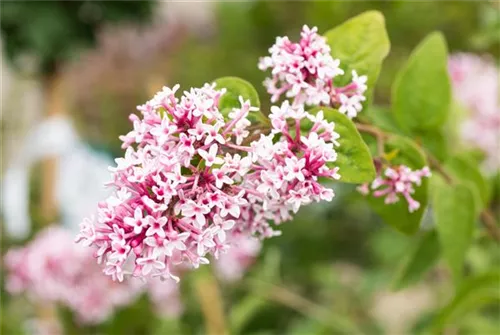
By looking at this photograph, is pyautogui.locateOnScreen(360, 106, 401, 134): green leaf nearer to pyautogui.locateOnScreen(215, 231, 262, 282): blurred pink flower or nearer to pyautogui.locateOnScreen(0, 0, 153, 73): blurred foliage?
pyautogui.locateOnScreen(215, 231, 262, 282): blurred pink flower

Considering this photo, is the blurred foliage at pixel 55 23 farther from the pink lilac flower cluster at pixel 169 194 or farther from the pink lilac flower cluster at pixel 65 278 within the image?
the pink lilac flower cluster at pixel 169 194

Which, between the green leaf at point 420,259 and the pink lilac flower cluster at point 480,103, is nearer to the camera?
the green leaf at point 420,259

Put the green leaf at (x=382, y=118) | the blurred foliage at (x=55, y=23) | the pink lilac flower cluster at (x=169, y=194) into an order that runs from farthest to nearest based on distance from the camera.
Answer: the blurred foliage at (x=55, y=23) < the green leaf at (x=382, y=118) < the pink lilac flower cluster at (x=169, y=194)

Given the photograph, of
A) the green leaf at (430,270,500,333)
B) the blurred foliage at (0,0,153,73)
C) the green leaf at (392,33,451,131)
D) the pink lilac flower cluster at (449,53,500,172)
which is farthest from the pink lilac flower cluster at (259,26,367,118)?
the blurred foliage at (0,0,153,73)

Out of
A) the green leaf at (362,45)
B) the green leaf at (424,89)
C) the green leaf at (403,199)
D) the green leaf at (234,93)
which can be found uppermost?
the green leaf at (362,45)

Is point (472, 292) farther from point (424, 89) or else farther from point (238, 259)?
point (238, 259)

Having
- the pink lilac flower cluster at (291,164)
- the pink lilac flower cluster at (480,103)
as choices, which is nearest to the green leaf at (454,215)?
the pink lilac flower cluster at (291,164)

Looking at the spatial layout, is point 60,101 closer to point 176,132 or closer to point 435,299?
point 435,299
